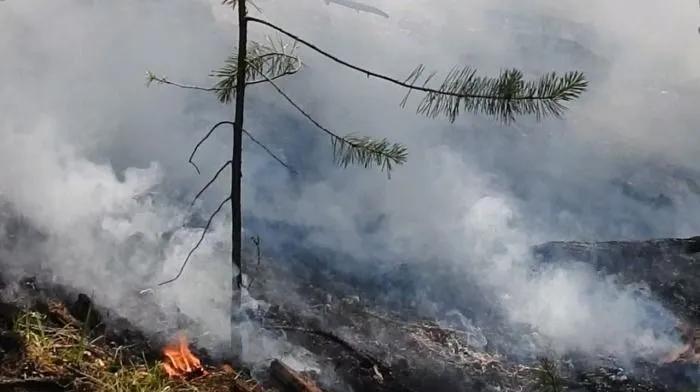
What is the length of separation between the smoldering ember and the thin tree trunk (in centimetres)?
1

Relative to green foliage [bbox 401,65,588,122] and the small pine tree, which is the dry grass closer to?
the small pine tree

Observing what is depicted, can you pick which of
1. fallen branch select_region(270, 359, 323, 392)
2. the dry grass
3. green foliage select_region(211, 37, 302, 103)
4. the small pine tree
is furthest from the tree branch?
the dry grass

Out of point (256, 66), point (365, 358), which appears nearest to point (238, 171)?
point (256, 66)

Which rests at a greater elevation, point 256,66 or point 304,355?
point 256,66

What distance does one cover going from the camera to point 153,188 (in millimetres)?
4414

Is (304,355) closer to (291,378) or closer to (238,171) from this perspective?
(291,378)

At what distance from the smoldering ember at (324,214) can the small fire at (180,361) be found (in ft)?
0.04

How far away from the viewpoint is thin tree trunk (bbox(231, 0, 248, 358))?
260cm

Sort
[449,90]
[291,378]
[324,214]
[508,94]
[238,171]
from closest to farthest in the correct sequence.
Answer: [508,94] → [449,90] → [238,171] → [291,378] → [324,214]

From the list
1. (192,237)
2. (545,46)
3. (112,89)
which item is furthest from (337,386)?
(545,46)

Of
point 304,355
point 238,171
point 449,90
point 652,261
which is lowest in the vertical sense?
point 304,355

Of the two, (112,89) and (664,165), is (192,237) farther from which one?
(664,165)

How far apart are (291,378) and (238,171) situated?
0.95m

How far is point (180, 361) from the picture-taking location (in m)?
3.17
